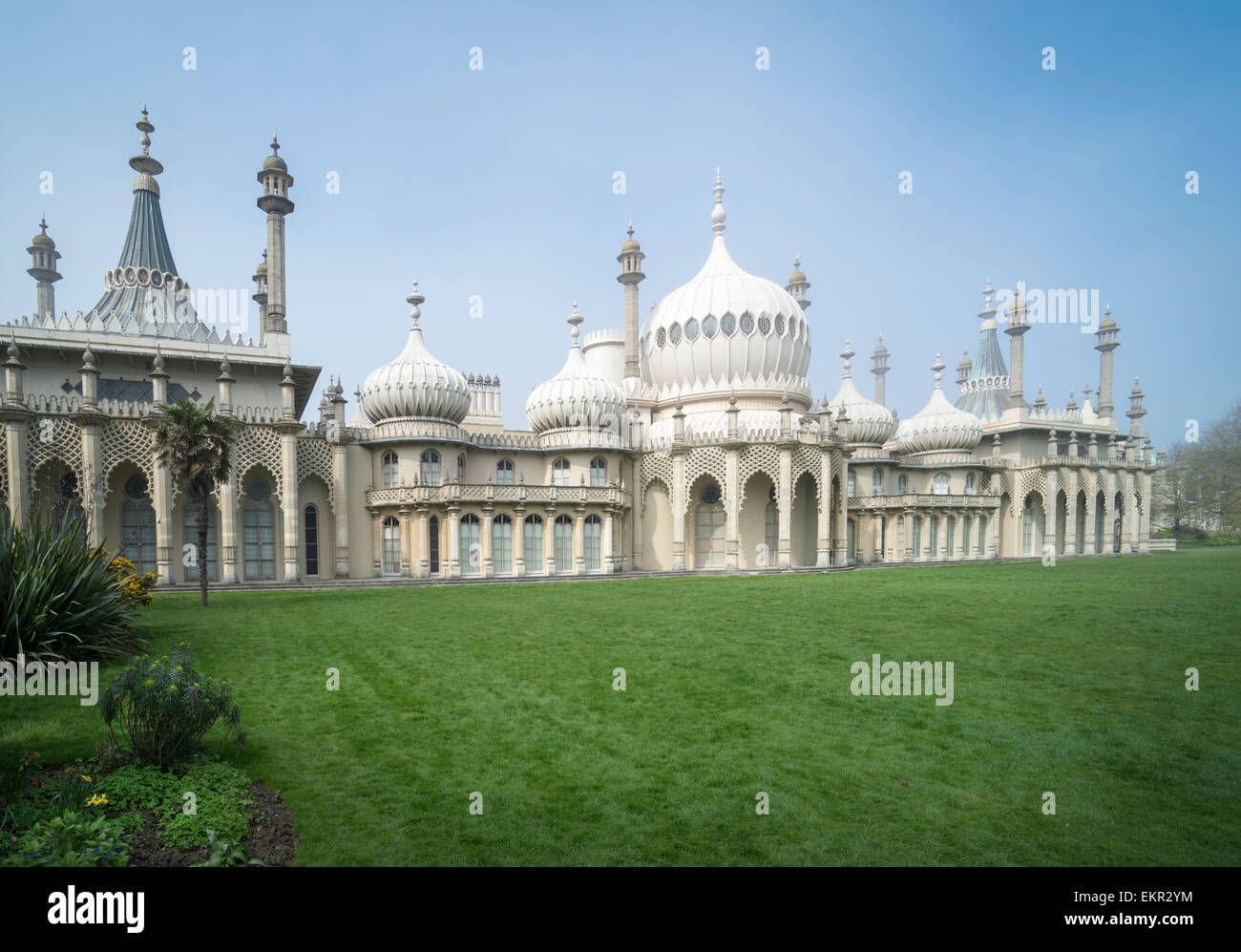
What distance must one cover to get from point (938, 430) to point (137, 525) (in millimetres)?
46136

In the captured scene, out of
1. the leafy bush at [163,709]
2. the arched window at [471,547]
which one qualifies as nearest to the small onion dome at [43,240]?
the arched window at [471,547]

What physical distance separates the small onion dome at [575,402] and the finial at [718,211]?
1526cm

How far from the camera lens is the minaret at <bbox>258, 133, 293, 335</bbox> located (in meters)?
31.3

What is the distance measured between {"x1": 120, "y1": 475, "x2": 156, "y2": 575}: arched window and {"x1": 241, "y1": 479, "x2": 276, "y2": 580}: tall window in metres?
3.45

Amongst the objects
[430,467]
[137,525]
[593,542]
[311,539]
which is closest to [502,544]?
[593,542]

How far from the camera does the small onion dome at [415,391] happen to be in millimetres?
31297

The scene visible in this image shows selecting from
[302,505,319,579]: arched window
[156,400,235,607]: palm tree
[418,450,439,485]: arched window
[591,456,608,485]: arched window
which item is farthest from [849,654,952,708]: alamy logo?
[302,505,319,579]: arched window

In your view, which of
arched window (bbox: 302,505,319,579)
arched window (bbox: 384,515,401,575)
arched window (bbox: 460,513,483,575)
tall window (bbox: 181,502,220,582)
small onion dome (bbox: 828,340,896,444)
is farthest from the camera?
small onion dome (bbox: 828,340,896,444)

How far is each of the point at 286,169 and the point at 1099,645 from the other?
3727 centimetres

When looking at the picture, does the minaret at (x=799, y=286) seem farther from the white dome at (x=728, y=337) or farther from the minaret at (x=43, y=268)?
the minaret at (x=43, y=268)

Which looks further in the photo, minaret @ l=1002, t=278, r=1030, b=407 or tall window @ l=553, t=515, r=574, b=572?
minaret @ l=1002, t=278, r=1030, b=407

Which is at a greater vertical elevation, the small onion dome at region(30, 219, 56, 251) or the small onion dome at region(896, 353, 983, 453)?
the small onion dome at region(30, 219, 56, 251)

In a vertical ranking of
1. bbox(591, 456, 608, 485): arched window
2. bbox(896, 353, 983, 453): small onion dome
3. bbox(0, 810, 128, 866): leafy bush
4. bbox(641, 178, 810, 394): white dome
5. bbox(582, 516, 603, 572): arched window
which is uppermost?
bbox(641, 178, 810, 394): white dome
